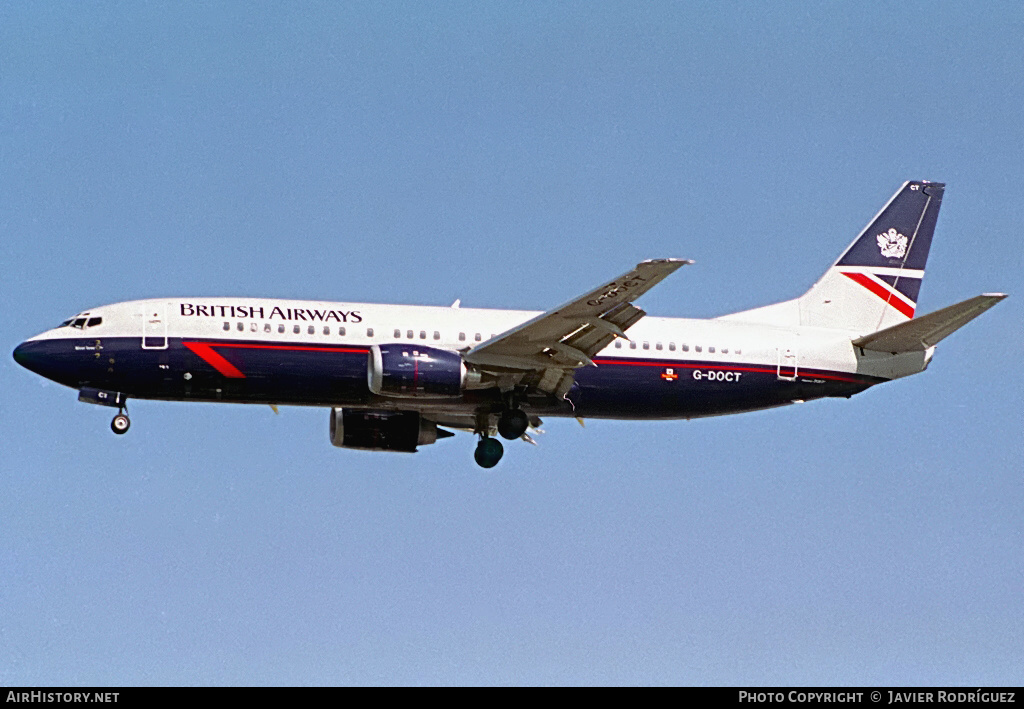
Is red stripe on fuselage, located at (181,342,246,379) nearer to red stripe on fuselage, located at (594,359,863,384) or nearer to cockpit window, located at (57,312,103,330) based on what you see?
cockpit window, located at (57,312,103,330)

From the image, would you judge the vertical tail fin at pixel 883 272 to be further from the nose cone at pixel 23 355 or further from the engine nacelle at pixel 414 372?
the nose cone at pixel 23 355

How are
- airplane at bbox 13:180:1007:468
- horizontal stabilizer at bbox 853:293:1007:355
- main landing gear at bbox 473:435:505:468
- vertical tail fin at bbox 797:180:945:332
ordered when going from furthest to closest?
vertical tail fin at bbox 797:180:945:332 → main landing gear at bbox 473:435:505:468 → airplane at bbox 13:180:1007:468 → horizontal stabilizer at bbox 853:293:1007:355

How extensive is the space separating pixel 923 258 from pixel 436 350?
1677cm

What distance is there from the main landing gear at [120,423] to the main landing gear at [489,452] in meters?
10.1

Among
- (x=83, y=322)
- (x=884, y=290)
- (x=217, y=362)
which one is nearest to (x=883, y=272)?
(x=884, y=290)

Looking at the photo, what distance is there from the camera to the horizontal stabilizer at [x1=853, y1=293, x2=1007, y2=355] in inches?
1700

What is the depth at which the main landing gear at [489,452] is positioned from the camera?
157 ft

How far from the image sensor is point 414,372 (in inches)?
1706

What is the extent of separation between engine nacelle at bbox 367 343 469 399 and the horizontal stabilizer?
12135 mm

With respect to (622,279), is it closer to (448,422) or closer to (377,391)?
(377,391)

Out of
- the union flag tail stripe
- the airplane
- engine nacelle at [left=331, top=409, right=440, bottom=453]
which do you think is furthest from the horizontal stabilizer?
engine nacelle at [left=331, top=409, right=440, bottom=453]

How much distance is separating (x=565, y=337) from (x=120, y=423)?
12.3 m

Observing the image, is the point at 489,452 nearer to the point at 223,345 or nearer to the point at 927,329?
the point at 223,345
